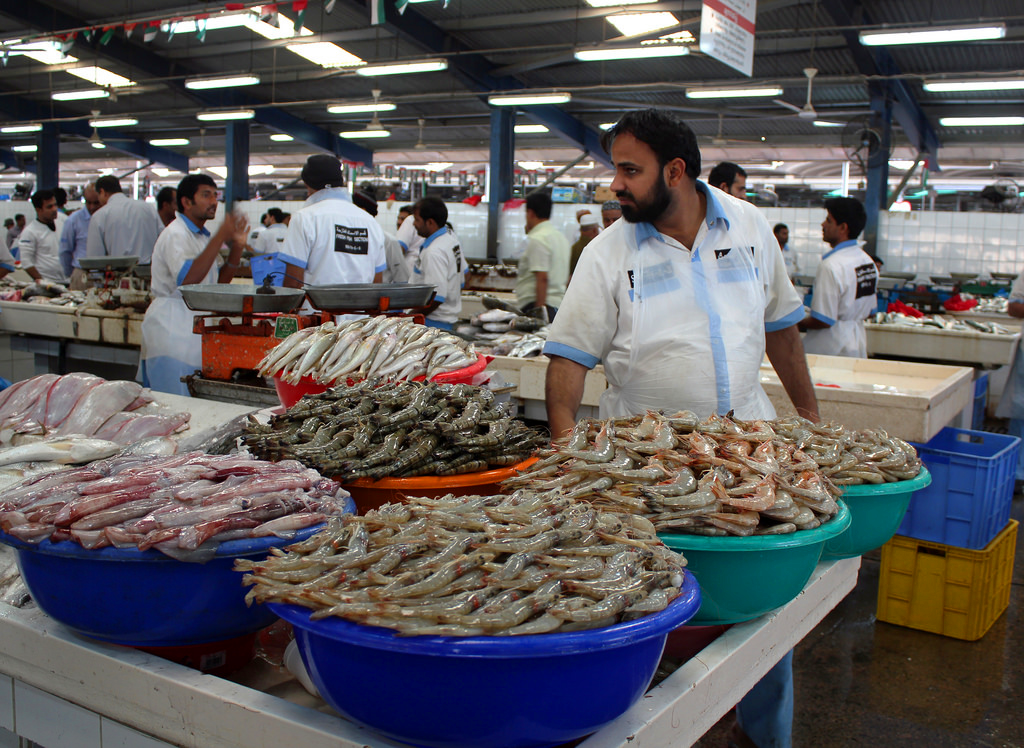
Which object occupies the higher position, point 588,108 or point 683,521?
point 588,108

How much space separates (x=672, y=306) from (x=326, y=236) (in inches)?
123

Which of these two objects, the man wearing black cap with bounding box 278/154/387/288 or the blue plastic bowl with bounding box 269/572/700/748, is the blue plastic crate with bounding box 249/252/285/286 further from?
the blue plastic bowl with bounding box 269/572/700/748

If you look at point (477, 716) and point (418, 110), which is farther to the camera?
point (418, 110)

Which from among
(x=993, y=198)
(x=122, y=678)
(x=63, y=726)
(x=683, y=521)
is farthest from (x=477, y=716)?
(x=993, y=198)

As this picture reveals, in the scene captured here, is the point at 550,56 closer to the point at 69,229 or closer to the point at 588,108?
the point at 588,108

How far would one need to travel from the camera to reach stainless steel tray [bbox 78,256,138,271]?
7.09 meters

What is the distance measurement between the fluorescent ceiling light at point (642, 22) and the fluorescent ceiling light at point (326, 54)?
16.3ft

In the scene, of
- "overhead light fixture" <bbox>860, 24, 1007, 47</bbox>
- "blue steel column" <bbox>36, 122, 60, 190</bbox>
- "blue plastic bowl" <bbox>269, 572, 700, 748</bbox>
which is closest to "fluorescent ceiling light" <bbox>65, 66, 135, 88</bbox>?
"blue steel column" <bbox>36, 122, 60, 190</bbox>

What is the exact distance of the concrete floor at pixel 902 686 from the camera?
133 inches

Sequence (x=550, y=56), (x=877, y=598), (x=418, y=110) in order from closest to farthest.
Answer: (x=877, y=598) → (x=550, y=56) → (x=418, y=110)

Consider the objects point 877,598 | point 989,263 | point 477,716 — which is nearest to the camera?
point 477,716

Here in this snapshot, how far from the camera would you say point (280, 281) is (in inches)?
209

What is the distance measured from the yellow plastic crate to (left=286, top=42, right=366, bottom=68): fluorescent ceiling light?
13324 millimetres

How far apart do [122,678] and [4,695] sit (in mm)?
429
